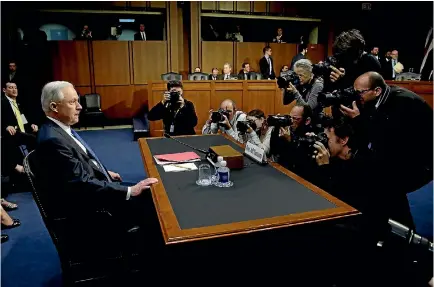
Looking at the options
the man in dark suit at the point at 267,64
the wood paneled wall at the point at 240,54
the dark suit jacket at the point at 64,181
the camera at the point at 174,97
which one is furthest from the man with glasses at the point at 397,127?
the wood paneled wall at the point at 240,54

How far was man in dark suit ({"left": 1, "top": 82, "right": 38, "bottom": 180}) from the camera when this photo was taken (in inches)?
154

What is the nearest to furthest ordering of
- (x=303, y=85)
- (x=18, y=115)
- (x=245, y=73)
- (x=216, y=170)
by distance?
A: (x=216, y=170) < (x=303, y=85) < (x=18, y=115) < (x=245, y=73)

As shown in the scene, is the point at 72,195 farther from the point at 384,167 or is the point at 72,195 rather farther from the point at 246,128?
the point at 384,167

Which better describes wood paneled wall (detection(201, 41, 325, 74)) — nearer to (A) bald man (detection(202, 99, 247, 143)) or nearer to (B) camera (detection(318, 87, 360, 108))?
(A) bald man (detection(202, 99, 247, 143))

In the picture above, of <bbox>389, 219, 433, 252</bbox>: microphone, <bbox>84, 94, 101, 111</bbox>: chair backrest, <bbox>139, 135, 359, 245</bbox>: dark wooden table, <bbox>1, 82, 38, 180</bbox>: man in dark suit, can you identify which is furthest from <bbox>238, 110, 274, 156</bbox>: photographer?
<bbox>84, 94, 101, 111</bbox>: chair backrest

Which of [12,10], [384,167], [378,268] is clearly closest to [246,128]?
[384,167]

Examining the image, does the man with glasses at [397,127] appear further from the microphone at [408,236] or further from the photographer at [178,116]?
Answer: the photographer at [178,116]

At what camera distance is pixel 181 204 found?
1674mm

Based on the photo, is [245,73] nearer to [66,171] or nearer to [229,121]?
[229,121]

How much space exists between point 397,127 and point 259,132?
42.5 inches

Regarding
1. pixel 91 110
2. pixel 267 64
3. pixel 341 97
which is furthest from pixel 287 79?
pixel 267 64

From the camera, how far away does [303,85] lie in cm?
315

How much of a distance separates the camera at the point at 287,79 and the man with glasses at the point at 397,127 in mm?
659

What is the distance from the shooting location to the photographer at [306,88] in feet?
9.77
